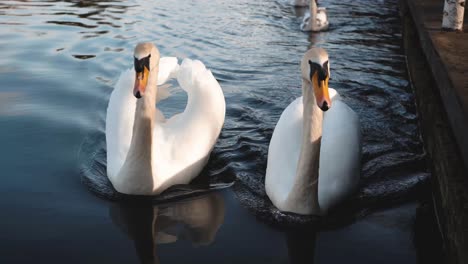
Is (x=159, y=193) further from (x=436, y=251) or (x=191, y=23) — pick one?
(x=191, y=23)

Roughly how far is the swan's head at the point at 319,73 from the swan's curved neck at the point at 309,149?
0.61 feet

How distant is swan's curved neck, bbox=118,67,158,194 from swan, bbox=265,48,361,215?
38.9 inches

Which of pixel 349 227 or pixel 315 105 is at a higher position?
pixel 315 105

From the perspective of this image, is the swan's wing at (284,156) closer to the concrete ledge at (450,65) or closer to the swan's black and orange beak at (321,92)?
the swan's black and orange beak at (321,92)

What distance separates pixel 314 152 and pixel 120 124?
193 centimetres

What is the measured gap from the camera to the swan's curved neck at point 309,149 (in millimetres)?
4762

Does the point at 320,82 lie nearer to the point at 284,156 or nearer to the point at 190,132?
the point at 284,156

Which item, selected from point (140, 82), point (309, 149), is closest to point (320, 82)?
point (309, 149)

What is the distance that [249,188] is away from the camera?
5723 millimetres

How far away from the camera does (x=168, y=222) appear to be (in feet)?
16.8

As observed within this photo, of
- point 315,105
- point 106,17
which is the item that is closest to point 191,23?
point 106,17

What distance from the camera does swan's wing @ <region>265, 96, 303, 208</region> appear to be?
514 cm

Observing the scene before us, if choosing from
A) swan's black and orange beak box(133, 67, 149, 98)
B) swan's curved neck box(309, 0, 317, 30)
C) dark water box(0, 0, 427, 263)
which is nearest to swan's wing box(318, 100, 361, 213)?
dark water box(0, 0, 427, 263)

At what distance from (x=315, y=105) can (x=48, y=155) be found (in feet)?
9.48
